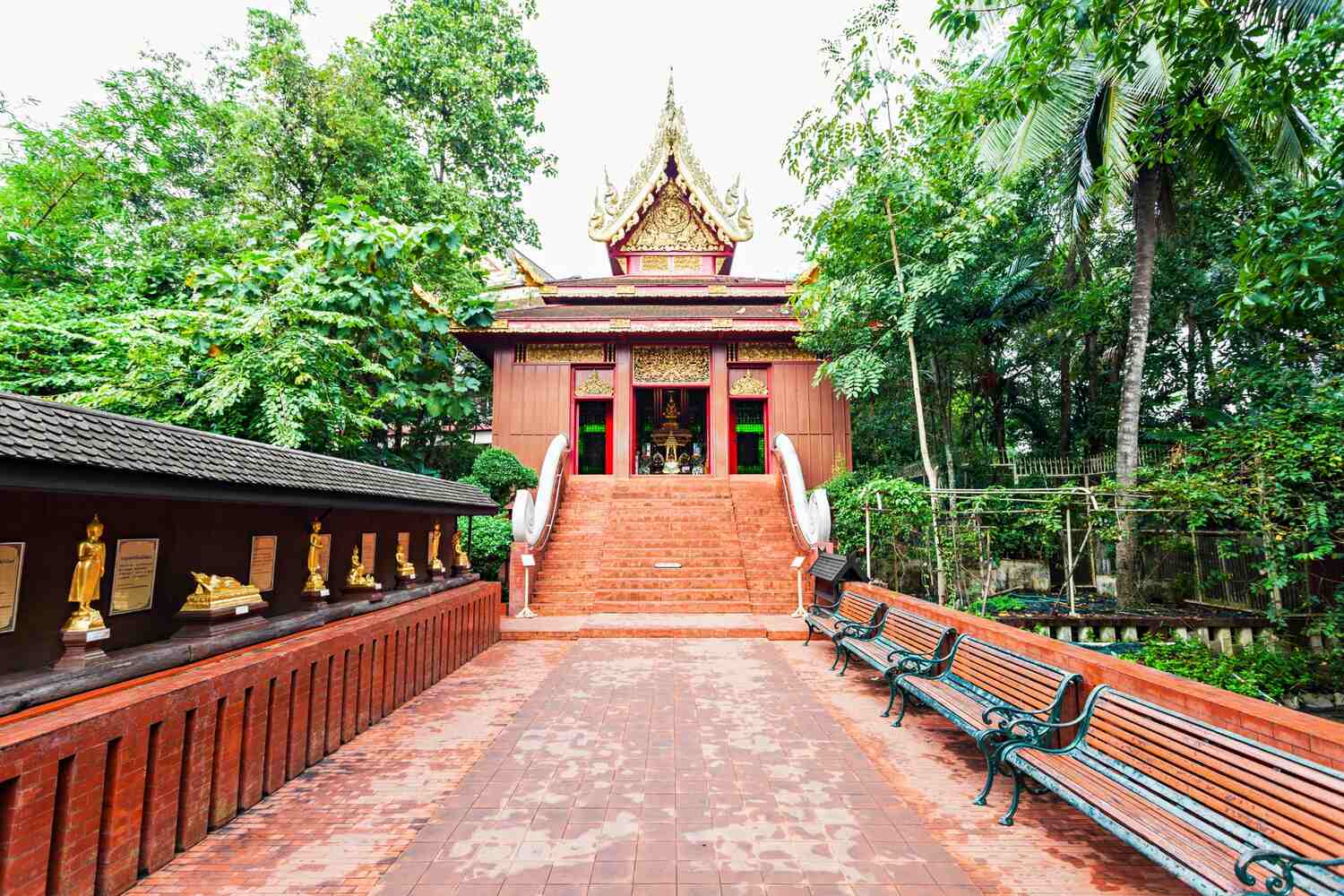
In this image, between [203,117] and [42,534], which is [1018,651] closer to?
[42,534]

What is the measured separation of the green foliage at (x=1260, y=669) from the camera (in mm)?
6434

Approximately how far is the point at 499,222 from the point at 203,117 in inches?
270

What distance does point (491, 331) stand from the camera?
15.0 meters

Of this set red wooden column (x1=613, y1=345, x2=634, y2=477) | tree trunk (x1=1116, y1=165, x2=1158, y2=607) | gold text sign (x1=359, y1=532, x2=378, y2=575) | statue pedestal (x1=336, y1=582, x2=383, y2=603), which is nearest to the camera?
statue pedestal (x1=336, y1=582, x2=383, y2=603)

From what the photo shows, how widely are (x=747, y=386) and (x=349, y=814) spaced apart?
13.7m

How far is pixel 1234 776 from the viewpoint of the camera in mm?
2289

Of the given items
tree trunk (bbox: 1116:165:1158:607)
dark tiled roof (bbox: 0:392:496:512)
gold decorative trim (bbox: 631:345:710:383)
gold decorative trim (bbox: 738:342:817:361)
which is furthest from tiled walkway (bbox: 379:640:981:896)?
gold decorative trim (bbox: 738:342:817:361)

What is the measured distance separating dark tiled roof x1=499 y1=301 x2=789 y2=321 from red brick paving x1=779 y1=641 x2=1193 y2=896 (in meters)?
12.1

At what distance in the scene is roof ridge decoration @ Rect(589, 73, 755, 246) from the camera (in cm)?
1773

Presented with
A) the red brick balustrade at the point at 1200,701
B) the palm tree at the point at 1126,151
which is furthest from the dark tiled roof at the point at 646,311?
the red brick balustrade at the point at 1200,701

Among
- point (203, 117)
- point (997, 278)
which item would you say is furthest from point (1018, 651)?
point (203, 117)

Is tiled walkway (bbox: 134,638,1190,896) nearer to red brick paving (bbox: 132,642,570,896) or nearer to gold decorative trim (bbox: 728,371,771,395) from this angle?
red brick paving (bbox: 132,642,570,896)

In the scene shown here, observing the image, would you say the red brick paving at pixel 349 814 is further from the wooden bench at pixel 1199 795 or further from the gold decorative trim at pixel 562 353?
the gold decorative trim at pixel 562 353

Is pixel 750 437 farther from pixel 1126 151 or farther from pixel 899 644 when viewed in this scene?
pixel 899 644
